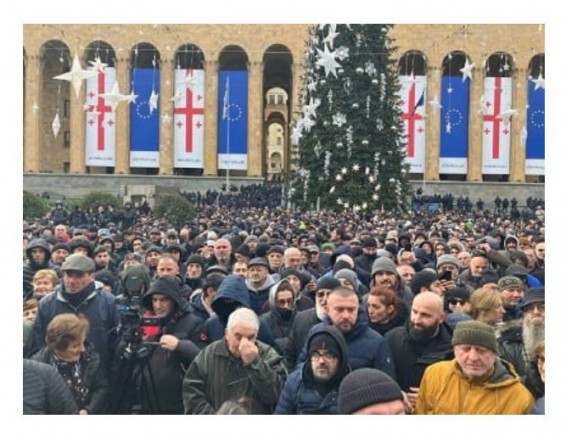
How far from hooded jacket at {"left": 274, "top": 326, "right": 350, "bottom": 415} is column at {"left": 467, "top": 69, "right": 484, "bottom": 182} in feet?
131

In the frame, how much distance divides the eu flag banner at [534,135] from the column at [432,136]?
4515 millimetres

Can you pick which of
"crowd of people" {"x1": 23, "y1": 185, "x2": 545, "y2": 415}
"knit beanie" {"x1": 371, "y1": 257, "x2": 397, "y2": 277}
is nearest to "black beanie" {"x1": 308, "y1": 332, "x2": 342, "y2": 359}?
"crowd of people" {"x1": 23, "y1": 185, "x2": 545, "y2": 415}

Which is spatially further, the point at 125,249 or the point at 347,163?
the point at 347,163

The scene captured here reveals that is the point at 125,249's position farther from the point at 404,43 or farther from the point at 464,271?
the point at 404,43

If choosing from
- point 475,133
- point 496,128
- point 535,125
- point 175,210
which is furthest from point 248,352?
point 475,133

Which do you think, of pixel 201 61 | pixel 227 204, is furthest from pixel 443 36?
pixel 227 204

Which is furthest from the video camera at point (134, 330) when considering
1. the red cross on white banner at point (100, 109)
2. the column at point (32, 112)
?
the column at point (32, 112)

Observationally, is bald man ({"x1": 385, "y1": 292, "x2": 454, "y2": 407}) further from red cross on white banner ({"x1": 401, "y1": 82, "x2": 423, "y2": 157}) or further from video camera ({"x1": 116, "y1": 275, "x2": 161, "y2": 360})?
red cross on white banner ({"x1": 401, "y1": 82, "x2": 423, "y2": 157})

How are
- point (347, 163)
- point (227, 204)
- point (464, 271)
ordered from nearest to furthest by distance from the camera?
point (464, 271) < point (347, 163) < point (227, 204)

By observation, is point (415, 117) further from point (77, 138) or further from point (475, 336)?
point (475, 336)

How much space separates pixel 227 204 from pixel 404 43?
1593 centimetres

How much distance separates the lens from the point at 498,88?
41438 mm

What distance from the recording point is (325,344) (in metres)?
4.72

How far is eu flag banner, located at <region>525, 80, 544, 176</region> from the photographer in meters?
38.9
